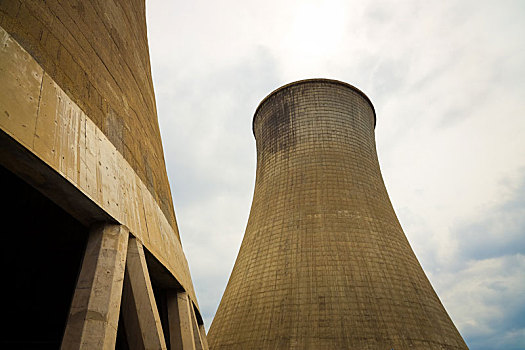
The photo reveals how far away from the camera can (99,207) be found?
8.23 feet

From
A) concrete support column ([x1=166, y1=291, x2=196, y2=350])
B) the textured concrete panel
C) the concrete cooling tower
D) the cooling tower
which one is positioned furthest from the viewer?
the cooling tower

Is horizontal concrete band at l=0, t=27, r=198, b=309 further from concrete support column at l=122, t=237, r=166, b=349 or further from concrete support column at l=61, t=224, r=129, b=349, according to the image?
concrete support column at l=122, t=237, r=166, b=349

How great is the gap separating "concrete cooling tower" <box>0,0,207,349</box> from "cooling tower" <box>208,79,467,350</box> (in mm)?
6519

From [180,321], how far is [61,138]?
2682 mm

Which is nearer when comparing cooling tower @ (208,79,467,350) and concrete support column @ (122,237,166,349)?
concrete support column @ (122,237,166,349)

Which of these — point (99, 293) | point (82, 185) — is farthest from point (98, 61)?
point (99, 293)

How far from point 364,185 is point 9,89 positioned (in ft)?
37.0

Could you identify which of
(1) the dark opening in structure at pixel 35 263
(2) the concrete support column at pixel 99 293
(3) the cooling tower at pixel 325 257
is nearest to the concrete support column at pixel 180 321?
(1) the dark opening in structure at pixel 35 263

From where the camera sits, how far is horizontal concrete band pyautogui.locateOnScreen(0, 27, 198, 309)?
6.33 ft

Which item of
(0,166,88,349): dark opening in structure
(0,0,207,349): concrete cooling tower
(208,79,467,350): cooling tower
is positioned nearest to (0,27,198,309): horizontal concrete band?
(0,0,207,349): concrete cooling tower

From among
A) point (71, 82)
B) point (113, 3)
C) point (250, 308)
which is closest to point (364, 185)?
point (250, 308)

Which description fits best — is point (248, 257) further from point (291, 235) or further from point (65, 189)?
point (65, 189)

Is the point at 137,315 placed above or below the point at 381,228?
below

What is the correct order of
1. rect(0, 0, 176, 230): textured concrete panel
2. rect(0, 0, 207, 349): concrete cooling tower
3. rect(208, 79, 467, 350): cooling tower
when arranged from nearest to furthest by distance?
1. rect(0, 0, 207, 349): concrete cooling tower
2. rect(0, 0, 176, 230): textured concrete panel
3. rect(208, 79, 467, 350): cooling tower
